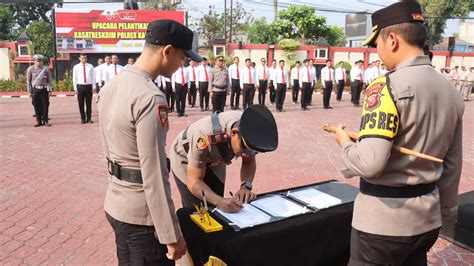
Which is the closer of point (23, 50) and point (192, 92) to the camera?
point (192, 92)

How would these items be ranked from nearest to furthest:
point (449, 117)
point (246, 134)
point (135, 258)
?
point (449, 117) < point (135, 258) < point (246, 134)

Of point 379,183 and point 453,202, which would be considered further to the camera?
point 453,202

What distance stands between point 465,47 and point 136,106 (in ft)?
200

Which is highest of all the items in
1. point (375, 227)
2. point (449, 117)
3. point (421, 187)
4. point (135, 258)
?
point (449, 117)

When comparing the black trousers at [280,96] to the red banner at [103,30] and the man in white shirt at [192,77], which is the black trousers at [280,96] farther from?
the red banner at [103,30]

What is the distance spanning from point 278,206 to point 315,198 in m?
0.29

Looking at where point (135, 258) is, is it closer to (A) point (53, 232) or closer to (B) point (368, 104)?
(B) point (368, 104)

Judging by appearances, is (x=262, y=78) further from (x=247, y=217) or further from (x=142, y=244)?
(x=142, y=244)

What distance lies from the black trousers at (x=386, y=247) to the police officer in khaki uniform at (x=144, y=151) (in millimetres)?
802

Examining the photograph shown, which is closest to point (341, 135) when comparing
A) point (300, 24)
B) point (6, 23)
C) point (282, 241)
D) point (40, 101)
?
point (282, 241)

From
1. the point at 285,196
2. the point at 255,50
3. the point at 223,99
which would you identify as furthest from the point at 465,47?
the point at 285,196

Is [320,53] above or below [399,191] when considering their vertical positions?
above

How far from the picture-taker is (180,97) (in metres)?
11.8

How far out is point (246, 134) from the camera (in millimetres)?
2314
